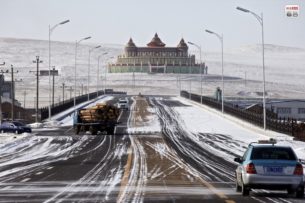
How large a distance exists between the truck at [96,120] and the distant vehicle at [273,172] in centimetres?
4192

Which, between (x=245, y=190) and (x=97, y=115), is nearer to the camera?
(x=245, y=190)

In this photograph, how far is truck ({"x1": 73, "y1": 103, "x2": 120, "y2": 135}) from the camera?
63.1 meters

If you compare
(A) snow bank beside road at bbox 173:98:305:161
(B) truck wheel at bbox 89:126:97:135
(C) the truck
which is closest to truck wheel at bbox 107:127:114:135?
(C) the truck

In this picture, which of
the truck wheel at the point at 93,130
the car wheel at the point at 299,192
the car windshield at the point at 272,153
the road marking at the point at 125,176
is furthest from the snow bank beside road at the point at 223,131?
the car wheel at the point at 299,192

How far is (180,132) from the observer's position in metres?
67.0

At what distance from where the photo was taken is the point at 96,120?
208 ft

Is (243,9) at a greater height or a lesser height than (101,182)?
greater

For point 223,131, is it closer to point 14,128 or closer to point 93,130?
point 93,130

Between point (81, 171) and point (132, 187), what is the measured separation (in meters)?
7.67

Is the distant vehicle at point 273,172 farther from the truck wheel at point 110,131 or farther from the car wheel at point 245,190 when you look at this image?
the truck wheel at point 110,131

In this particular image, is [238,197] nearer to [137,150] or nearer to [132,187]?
[132,187]

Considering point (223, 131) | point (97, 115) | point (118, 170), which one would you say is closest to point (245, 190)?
point (118, 170)

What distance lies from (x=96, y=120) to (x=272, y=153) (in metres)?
42.7

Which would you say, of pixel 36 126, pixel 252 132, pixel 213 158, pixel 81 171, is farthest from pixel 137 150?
pixel 36 126
